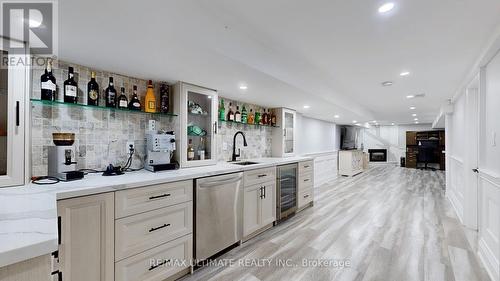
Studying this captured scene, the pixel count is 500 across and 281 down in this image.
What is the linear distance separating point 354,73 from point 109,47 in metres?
2.77

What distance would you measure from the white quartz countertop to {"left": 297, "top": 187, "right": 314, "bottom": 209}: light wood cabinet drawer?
2.24 m

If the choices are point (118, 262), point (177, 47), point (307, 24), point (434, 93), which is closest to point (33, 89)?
point (177, 47)

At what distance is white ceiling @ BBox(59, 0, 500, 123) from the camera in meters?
1.33

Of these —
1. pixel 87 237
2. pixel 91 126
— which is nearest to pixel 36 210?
pixel 87 237

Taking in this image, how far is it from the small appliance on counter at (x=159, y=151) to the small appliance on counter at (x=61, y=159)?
0.56m

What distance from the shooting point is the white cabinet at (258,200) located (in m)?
2.56

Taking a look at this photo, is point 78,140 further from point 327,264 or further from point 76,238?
point 327,264

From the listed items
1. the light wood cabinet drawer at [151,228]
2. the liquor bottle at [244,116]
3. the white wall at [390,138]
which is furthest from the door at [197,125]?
the white wall at [390,138]

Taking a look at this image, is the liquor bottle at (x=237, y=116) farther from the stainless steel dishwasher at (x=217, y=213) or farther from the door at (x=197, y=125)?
the stainless steel dishwasher at (x=217, y=213)

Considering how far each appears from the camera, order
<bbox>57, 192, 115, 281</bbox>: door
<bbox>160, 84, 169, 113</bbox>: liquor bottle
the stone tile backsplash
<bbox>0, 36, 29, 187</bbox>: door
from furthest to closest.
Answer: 1. <bbox>160, 84, 169, 113</bbox>: liquor bottle
2. the stone tile backsplash
3. <bbox>0, 36, 29, 187</bbox>: door
4. <bbox>57, 192, 115, 281</bbox>: door

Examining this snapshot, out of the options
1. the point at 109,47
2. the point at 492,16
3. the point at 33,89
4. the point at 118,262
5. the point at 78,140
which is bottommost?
the point at 118,262

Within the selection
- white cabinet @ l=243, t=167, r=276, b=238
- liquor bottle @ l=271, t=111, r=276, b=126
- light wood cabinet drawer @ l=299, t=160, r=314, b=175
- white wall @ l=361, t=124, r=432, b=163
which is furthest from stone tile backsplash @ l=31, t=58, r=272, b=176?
white wall @ l=361, t=124, r=432, b=163

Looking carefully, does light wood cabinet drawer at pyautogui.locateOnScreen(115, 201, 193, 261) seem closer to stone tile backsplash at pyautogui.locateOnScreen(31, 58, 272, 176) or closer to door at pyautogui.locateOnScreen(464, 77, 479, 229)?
stone tile backsplash at pyautogui.locateOnScreen(31, 58, 272, 176)

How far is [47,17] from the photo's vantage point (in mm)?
1204
